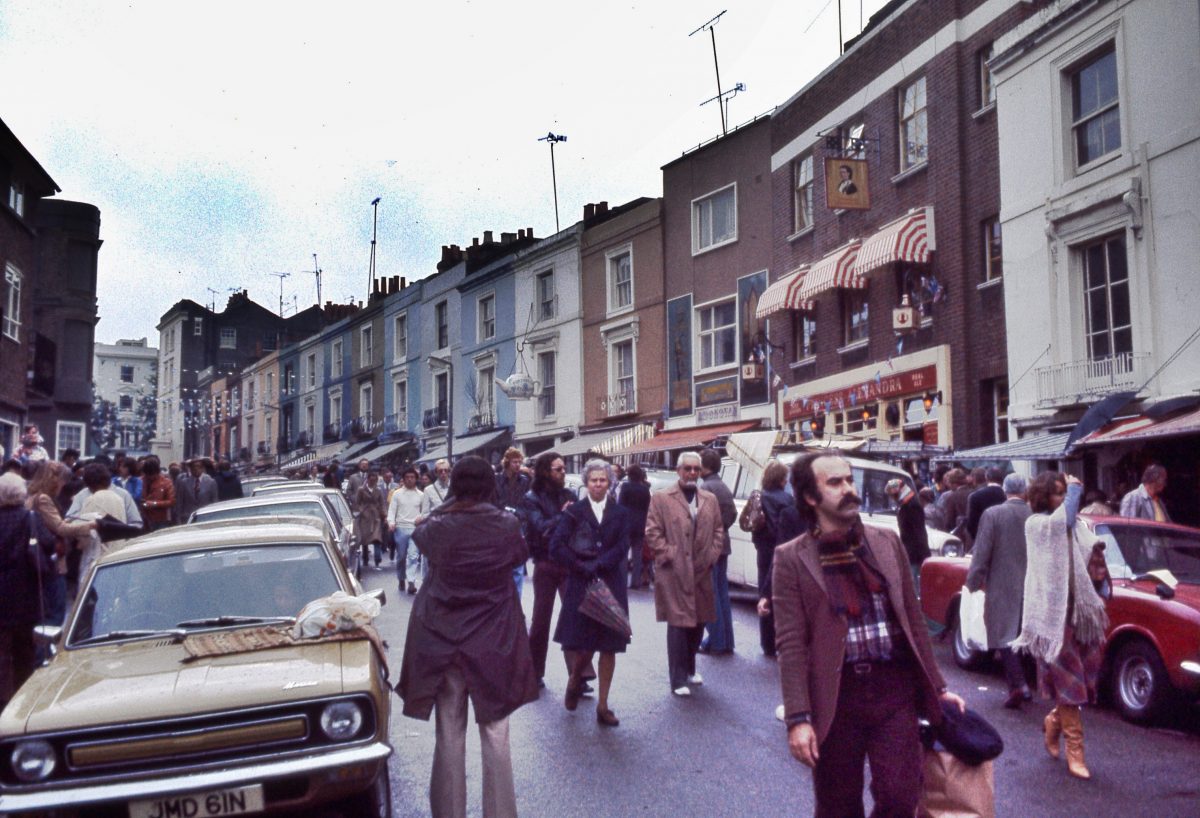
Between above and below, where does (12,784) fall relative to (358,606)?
below

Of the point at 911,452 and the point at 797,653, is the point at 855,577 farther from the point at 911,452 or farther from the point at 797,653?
the point at 911,452

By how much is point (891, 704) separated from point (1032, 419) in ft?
49.3

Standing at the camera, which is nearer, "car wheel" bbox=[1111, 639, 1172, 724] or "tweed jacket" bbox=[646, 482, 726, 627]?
"car wheel" bbox=[1111, 639, 1172, 724]

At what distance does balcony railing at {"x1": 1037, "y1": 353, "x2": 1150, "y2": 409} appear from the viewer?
50.9 feet

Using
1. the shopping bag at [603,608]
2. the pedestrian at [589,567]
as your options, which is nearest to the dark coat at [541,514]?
the pedestrian at [589,567]

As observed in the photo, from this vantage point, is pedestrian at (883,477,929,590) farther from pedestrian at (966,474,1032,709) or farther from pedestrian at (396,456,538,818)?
pedestrian at (396,456,538,818)

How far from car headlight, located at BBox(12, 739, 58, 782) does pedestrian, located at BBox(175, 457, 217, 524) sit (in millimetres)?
13844

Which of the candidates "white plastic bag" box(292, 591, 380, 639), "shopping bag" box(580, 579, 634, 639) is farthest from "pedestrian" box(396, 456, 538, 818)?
"shopping bag" box(580, 579, 634, 639)

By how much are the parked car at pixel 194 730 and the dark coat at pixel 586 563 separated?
262cm

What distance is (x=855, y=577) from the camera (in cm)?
402

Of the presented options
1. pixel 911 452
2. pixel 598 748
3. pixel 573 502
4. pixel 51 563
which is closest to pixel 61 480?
pixel 51 563

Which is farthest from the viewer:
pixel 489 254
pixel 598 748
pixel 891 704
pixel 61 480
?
pixel 489 254

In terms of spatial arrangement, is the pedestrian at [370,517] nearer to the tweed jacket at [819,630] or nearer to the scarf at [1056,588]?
the scarf at [1056,588]

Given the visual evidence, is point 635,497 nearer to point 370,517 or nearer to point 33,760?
point 33,760
